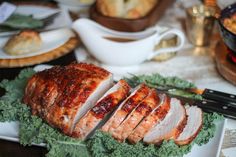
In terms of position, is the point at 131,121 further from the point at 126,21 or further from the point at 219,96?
the point at 126,21

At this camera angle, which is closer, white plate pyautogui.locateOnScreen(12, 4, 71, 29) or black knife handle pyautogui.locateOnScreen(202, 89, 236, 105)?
black knife handle pyautogui.locateOnScreen(202, 89, 236, 105)

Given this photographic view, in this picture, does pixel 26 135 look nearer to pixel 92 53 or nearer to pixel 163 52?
pixel 92 53

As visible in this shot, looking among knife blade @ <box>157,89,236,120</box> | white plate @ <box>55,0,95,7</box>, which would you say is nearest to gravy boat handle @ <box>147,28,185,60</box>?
knife blade @ <box>157,89,236,120</box>

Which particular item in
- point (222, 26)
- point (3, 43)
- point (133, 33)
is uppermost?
point (222, 26)

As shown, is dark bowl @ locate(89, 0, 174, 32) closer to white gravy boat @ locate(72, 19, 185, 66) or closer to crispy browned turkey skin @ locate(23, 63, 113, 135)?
white gravy boat @ locate(72, 19, 185, 66)

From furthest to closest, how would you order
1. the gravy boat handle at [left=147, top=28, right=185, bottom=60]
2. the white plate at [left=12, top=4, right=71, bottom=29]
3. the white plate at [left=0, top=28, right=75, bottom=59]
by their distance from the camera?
1. the white plate at [left=12, top=4, right=71, bottom=29]
2. the white plate at [left=0, top=28, right=75, bottom=59]
3. the gravy boat handle at [left=147, top=28, right=185, bottom=60]

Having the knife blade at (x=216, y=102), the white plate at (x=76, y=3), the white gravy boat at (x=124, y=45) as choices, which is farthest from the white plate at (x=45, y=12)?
the knife blade at (x=216, y=102)

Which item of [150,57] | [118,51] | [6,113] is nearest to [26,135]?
[6,113]

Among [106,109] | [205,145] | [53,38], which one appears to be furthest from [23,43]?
[205,145]
